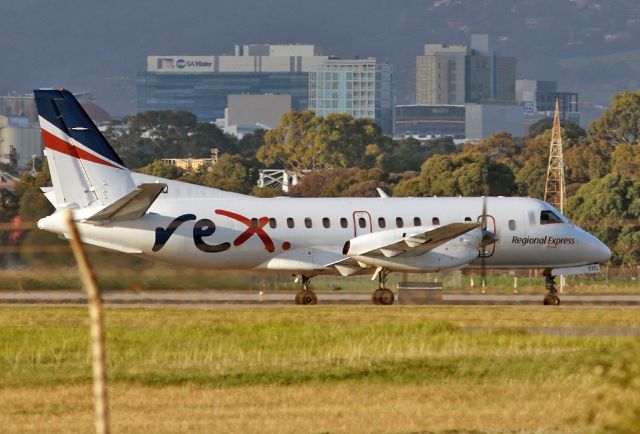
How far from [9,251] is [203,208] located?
705 cm

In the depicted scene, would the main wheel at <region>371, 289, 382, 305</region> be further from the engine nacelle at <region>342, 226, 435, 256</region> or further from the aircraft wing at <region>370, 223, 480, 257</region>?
the engine nacelle at <region>342, 226, 435, 256</region>

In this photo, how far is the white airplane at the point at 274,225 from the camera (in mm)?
48594

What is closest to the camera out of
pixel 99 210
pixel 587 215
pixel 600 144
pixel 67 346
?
pixel 67 346

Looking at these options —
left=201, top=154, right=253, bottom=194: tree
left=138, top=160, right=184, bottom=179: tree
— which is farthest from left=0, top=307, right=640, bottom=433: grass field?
left=138, top=160, right=184, bottom=179: tree

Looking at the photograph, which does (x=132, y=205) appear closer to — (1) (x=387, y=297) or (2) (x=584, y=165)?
(1) (x=387, y=297)

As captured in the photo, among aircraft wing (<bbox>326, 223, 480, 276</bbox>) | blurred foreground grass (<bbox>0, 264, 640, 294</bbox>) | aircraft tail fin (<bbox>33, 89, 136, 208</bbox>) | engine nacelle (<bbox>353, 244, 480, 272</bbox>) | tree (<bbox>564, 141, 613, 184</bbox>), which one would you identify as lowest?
blurred foreground grass (<bbox>0, 264, 640, 294</bbox>)

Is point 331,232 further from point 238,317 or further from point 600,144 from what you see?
point 600,144

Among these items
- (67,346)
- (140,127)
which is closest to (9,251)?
(67,346)

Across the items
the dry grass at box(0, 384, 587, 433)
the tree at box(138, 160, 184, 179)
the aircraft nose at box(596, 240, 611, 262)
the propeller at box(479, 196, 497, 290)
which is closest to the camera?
the dry grass at box(0, 384, 587, 433)

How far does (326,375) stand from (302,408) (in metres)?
3.09

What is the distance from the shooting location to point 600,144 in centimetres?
14812

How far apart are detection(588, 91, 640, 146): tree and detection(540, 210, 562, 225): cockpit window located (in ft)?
375

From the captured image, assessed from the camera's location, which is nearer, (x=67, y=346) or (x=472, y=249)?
(x=67, y=346)

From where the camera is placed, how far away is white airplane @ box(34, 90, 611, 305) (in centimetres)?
4859
